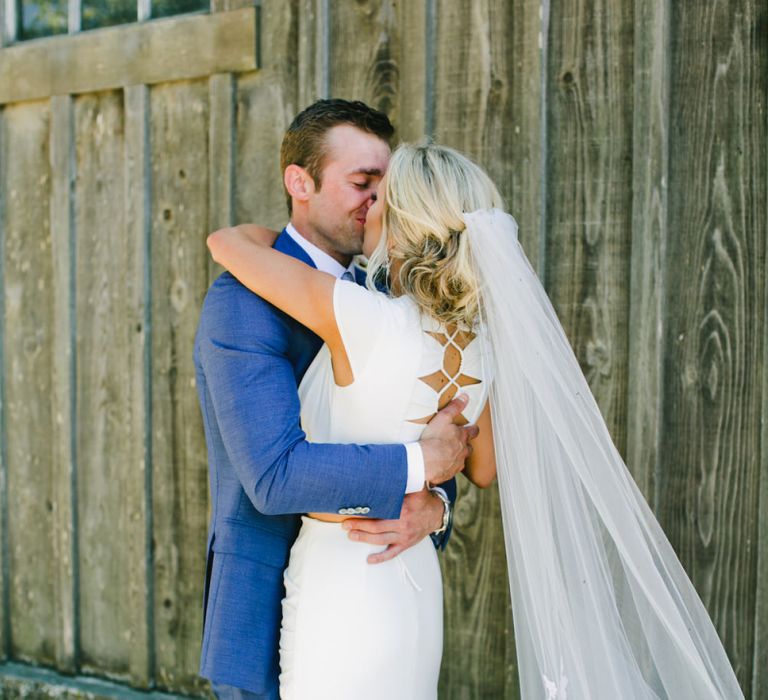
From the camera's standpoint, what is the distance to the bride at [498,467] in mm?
2074

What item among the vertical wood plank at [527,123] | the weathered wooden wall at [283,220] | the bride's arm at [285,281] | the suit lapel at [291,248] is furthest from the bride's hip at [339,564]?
the vertical wood plank at [527,123]

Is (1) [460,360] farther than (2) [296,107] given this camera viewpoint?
No

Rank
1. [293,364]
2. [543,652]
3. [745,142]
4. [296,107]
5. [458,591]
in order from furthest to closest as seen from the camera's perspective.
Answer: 1. [296,107]
2. [458,591]
3. [745,142]
4. [293,364]
5. [543,652]

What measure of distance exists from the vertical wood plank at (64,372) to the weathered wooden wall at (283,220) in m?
0.01

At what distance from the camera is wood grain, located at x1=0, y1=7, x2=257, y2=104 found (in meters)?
3.46

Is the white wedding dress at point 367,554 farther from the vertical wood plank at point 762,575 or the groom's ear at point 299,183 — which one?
the vertical wood plank at point 762,575

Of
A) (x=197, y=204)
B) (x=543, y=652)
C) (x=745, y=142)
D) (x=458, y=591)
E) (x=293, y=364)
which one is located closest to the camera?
(x=543, y=652)

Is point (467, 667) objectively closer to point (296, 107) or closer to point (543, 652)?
point (543, 652)

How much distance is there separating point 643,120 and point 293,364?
126 centimetres

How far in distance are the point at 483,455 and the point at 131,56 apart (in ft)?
7.08

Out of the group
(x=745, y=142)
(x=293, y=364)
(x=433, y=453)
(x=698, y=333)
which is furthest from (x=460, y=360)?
(x=745, y=142)

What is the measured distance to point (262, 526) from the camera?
7.26 ft

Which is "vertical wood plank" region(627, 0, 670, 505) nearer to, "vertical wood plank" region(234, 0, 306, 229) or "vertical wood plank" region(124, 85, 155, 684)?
"vertical wood plank" region(234, 0, 306, 229)


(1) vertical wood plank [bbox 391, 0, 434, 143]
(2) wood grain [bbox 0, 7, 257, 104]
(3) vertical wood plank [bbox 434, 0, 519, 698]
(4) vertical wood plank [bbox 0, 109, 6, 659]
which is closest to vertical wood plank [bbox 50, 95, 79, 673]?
(2) wood grain [bbox 0, 7, 257, 104]
